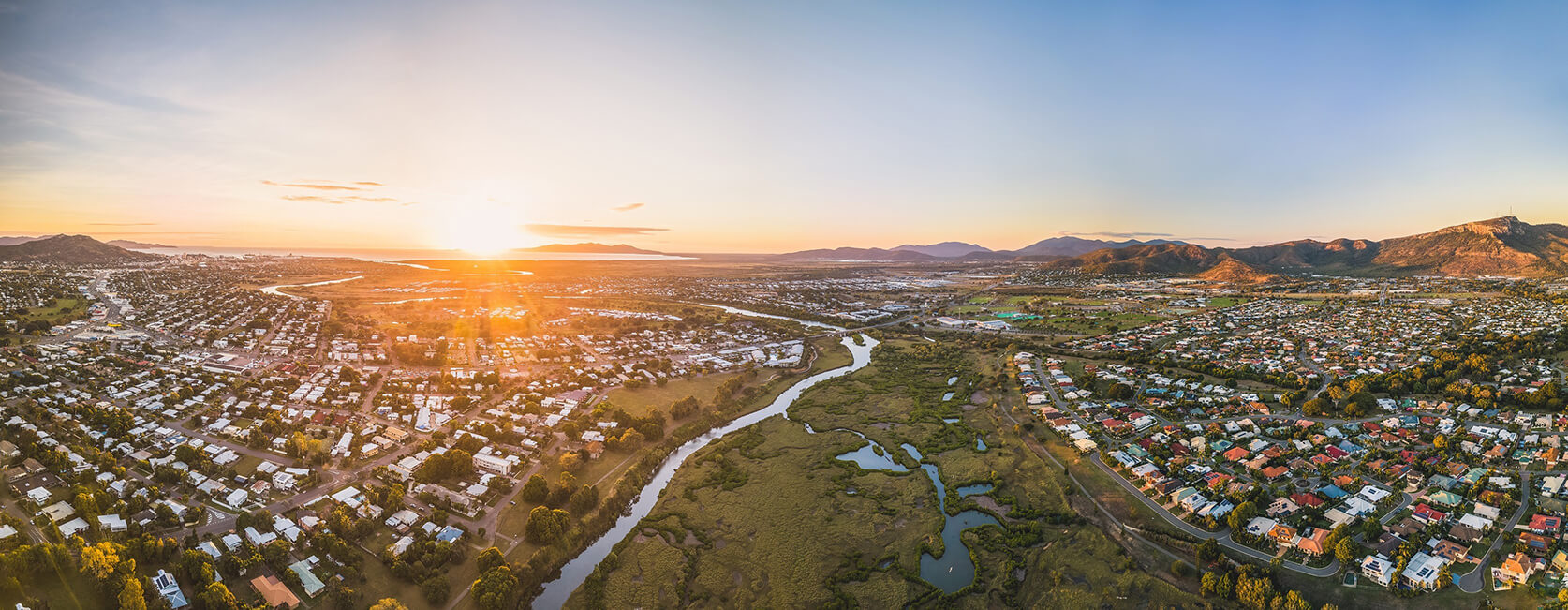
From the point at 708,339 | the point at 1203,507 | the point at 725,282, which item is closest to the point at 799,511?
the point at 1203,507

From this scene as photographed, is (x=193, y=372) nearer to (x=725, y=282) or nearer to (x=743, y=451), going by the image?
(x=743, y=451)

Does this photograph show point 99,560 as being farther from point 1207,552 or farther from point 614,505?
point 1207,552

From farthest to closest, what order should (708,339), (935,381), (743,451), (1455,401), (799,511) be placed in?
(708,339), (935,381), (1455,401), (743,451), (799,511)

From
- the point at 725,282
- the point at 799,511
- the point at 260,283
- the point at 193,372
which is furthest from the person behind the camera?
the point at 725,282

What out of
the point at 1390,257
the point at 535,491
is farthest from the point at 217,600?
the point at 1390,257

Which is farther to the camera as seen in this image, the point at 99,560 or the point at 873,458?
the point at 873,458

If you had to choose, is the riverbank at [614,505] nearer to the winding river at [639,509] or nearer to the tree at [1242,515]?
the winding river at [639,509]
